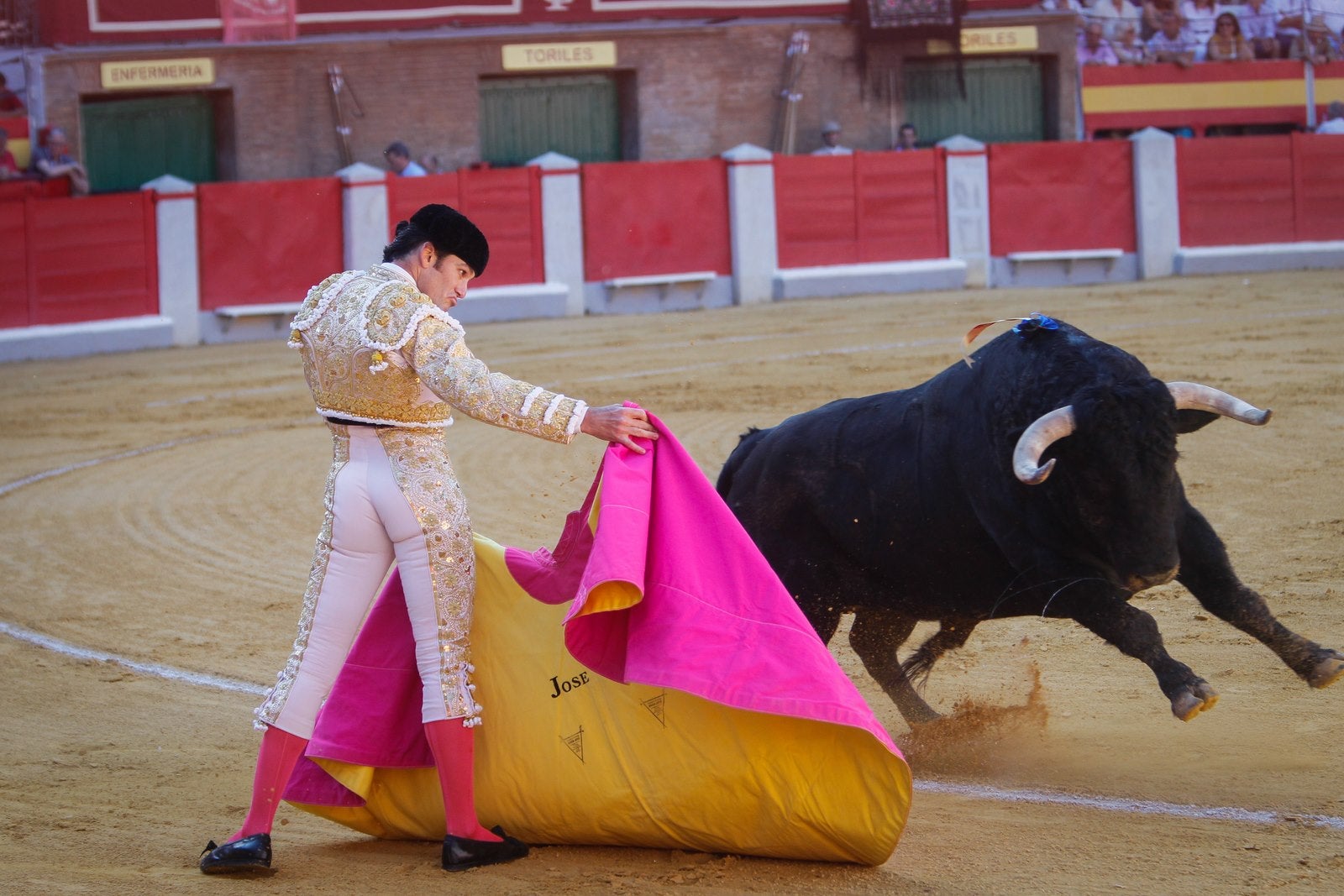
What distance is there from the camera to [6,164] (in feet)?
40.4

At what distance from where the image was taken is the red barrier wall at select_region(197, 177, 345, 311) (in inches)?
501

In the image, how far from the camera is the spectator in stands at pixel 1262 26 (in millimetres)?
16531

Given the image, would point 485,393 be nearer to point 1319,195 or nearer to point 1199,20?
point 1319,195

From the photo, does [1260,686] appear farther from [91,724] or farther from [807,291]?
[807,291]

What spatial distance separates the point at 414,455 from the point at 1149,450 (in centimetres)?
138

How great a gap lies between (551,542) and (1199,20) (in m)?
13.6

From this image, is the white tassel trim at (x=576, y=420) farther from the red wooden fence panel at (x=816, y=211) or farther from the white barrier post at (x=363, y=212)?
the red wooden fence panel at (x=816, y=211)

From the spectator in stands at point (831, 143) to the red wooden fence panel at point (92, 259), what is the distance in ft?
19.2

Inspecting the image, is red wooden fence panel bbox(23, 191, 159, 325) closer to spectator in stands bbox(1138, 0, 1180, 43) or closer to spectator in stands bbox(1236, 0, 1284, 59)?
spectator in stands bbox(1138, 0, 1180, 43)

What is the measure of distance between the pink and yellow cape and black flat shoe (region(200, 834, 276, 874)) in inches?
8.3

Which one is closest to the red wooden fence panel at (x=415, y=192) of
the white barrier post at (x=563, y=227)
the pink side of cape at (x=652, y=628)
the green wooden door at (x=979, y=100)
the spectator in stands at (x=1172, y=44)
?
the white barrier post at (x=563, y=227)

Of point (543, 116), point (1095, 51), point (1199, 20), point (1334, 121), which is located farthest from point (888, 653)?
point (1199, 20)

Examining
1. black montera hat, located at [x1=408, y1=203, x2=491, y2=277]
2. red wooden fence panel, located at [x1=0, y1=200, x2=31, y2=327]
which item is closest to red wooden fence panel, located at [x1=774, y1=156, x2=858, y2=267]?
red wooden fence panel, located at [x1=0, y1=200, x2=31, y2=327]

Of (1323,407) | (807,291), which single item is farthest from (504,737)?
(807,291)
